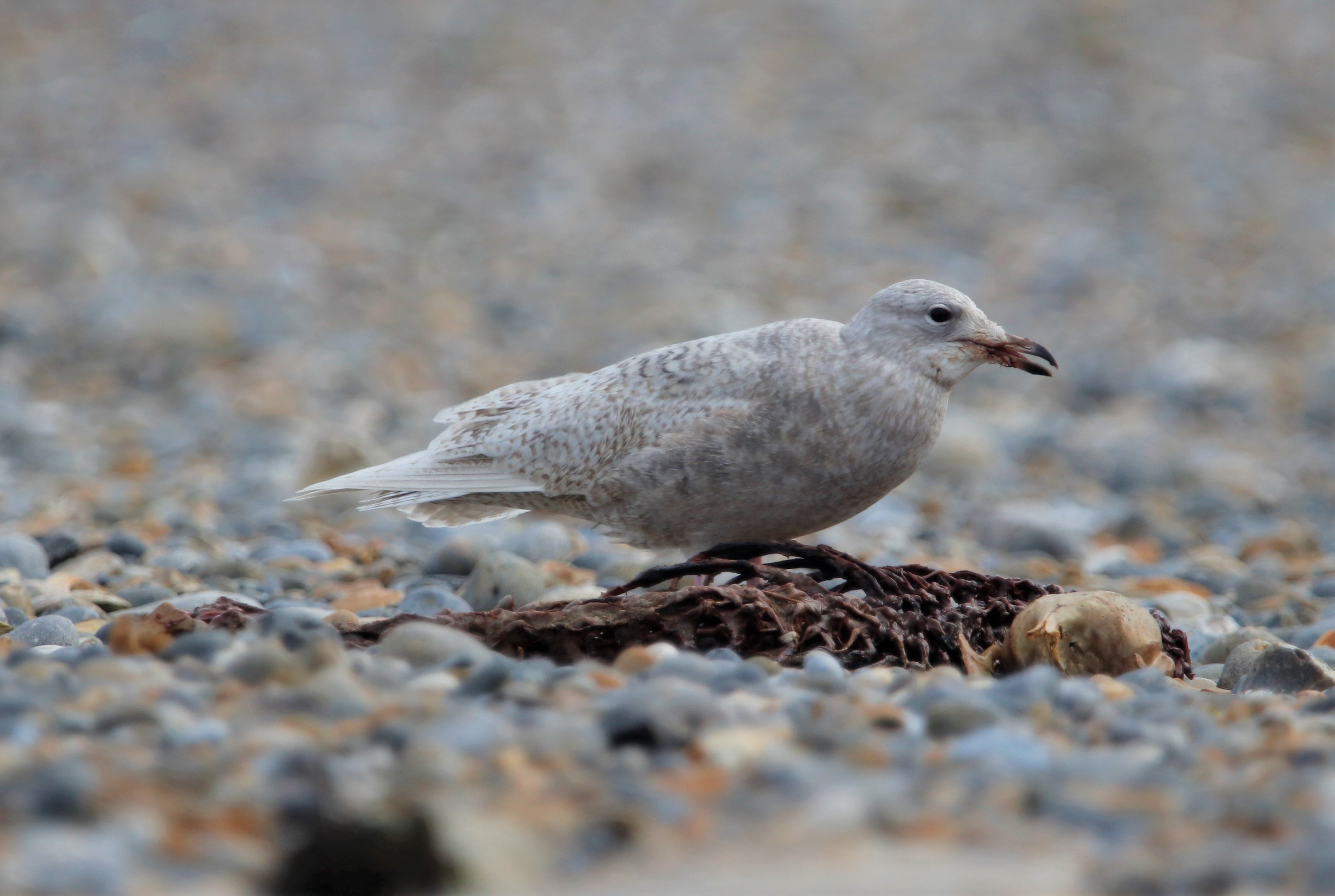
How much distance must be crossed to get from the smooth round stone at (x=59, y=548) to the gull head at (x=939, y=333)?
3142mm

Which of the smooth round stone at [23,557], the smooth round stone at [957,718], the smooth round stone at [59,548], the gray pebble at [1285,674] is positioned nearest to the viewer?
the smooth round stone at [957,718]

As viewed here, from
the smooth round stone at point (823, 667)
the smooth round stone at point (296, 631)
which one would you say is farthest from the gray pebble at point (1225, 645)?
Answer: the smooth round stone at point (296, 631)

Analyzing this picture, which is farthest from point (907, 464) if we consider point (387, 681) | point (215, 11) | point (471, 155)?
point (215, 11)

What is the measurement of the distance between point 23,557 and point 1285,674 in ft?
13.6

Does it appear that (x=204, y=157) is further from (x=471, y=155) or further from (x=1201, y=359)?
(x=1201, y=359)

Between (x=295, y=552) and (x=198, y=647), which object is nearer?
(x=198, y=647)

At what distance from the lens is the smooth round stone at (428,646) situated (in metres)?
3.27

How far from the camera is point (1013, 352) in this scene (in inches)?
177

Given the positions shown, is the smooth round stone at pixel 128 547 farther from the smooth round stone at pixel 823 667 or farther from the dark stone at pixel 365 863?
the dark stone at pixel 365 863

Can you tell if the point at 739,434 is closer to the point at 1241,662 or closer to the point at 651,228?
the point at 1241,662

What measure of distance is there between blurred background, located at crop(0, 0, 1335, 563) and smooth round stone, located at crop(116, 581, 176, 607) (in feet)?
5.74

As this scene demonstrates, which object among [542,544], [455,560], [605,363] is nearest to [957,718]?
[455,560]

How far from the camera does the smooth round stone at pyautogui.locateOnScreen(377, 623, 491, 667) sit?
3.27 metres

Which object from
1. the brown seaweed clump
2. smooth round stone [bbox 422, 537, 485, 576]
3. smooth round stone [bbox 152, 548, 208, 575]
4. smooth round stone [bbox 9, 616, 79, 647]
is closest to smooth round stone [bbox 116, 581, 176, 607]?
smooth round stone [bbox 152, 548, 208, 575]
